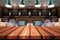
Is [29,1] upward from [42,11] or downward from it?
upward

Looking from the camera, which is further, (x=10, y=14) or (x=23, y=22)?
(x=10, y=14)

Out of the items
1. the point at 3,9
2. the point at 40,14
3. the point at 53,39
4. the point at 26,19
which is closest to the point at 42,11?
the point at 40,14

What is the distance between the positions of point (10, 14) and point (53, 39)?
10.2m

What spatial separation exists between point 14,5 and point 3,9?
3.42 ft

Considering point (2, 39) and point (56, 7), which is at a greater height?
point (56, 7)

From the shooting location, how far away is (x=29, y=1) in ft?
41.5

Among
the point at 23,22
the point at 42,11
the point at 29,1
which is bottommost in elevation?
the point at 23,22

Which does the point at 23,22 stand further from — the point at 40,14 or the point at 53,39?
the point at 53,39

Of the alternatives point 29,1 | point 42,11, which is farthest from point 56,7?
point 29,1

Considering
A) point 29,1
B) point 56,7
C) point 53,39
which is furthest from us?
point 29,1

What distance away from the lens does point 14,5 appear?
1237 cm

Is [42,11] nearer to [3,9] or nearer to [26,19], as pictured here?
[26,19]

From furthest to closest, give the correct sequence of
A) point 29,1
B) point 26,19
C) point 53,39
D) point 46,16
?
point 29,1 → point 46,16 → point 26,19 → point 53,39

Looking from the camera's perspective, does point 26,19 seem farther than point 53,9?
No
